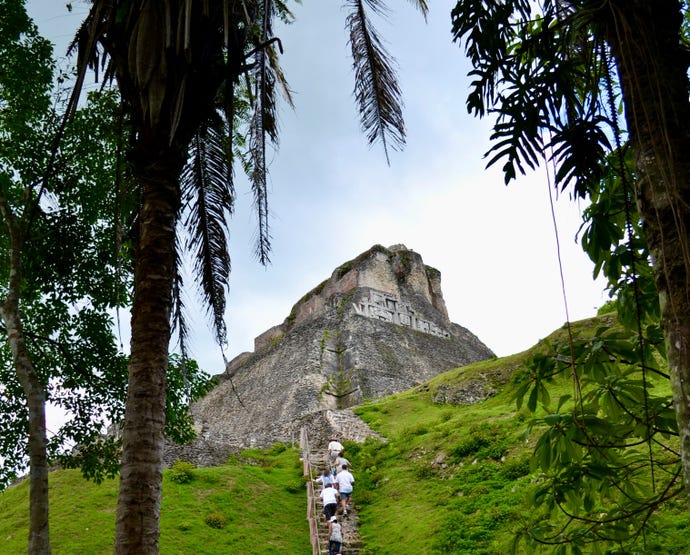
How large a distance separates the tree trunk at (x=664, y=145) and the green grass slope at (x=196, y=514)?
10701 mm

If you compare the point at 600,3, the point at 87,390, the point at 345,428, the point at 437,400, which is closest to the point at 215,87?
the point at 600,3

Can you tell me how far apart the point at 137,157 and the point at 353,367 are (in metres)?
29.4

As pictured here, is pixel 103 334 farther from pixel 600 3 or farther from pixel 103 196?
pixel 600 3

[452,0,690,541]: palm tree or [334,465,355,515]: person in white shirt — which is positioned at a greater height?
[452,0,690,541]: palm tree

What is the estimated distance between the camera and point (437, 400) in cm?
2197

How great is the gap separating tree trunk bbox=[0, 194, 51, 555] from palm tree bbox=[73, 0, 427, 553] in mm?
2259

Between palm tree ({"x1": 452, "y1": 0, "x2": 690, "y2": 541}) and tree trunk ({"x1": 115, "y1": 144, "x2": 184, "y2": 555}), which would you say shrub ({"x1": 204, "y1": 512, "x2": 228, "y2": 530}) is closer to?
tree trunk ({"x1": 115, "y1": 144, "x2": 184, "y2": 555})

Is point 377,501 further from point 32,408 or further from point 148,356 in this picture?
point 148,356

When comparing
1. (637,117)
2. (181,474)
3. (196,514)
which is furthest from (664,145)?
(181,474)

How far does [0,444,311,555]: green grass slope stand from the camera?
11461 mm

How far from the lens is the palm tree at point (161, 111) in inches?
A: 165

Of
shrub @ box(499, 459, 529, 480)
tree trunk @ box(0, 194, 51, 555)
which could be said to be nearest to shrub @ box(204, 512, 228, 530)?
shrub @ box(499, 459, 529, 480)

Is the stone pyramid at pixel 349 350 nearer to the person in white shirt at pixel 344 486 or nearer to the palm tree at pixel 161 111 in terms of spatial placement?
the person in white shirt at pixel 344 486

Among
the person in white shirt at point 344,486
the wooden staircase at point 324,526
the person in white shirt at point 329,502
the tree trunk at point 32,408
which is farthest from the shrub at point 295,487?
the tree trunk at point 32,408
